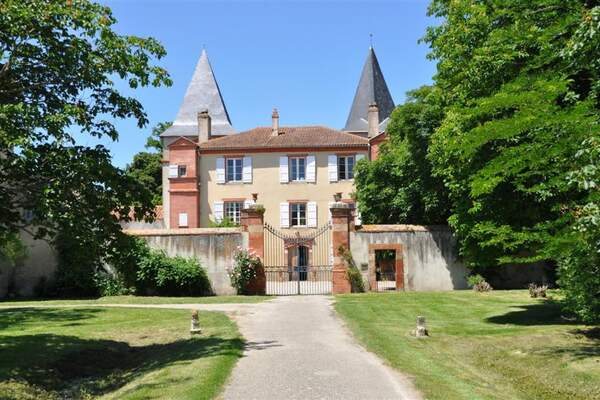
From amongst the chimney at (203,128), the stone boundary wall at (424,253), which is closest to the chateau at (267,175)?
the chimney at (203,128)

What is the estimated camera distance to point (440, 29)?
1670 cm

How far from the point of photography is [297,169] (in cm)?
3766

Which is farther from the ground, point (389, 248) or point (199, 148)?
point (199, 148)

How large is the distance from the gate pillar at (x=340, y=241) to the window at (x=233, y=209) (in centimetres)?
1652

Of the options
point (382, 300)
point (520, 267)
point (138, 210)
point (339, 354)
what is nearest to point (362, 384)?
point (339, 354)

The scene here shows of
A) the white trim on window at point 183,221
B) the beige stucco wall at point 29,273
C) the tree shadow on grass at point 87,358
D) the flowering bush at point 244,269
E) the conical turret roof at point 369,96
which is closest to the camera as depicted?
the tree shadow on grass at point 87,358

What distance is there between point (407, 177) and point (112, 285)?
1307 centimetres

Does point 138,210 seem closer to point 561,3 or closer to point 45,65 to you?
point 45,65

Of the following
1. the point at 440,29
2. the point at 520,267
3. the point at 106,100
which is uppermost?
the point at 440,29

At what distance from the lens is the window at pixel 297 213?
3725 centimetres

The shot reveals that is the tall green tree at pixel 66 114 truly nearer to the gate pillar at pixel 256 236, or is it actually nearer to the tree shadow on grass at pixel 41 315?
the tree shadow on grass at pixel 41 315

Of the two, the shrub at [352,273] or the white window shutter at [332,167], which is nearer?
the shrub at [352,273]

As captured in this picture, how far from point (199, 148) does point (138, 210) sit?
27.9 m

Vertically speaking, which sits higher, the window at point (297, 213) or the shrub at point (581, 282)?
the window at point (297, 213)
